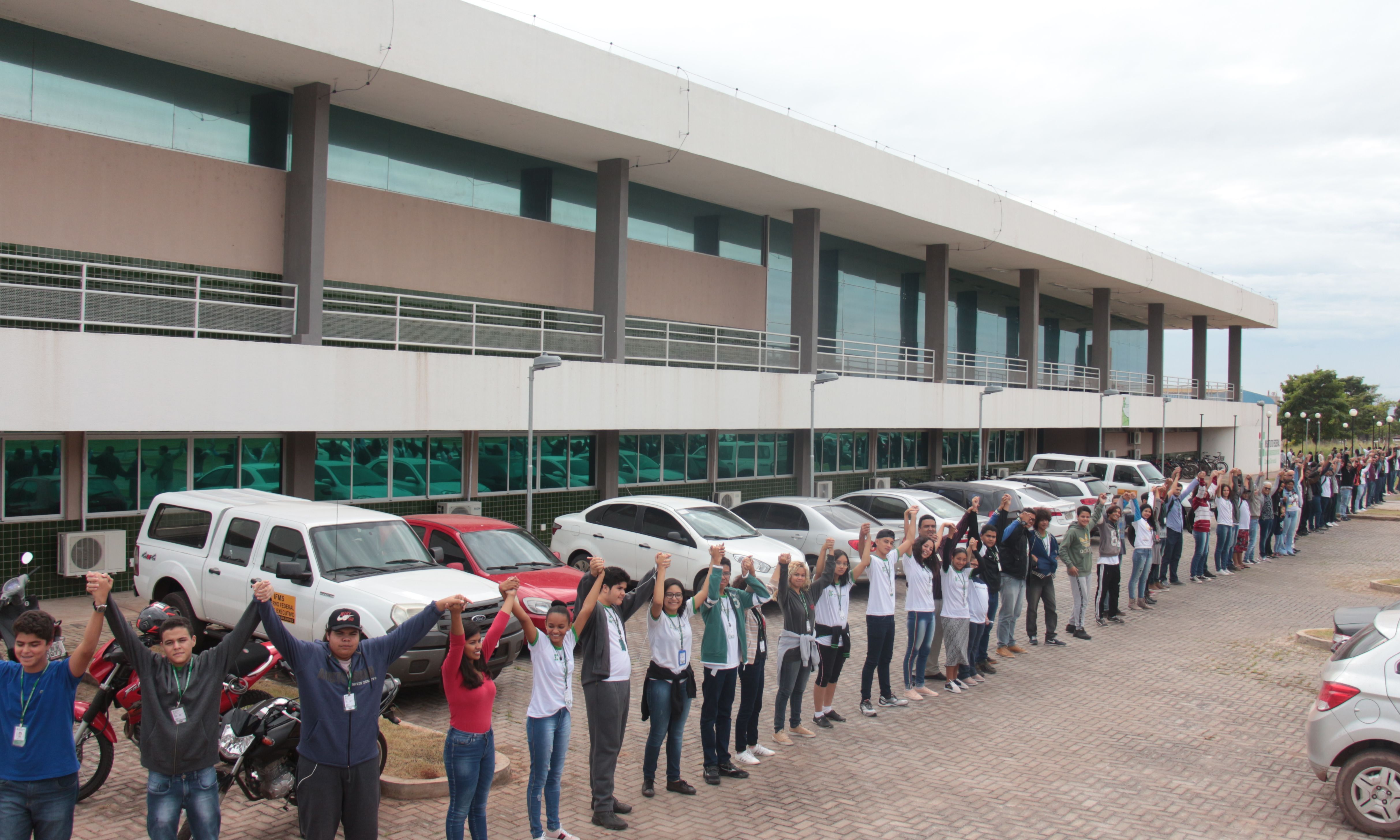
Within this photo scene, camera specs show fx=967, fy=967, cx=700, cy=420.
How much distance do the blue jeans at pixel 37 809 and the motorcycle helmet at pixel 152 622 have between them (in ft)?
3.69

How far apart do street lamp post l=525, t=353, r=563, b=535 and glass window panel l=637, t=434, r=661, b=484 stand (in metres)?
2.89

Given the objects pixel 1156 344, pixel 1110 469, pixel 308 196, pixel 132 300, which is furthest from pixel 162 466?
pixel 1156 344

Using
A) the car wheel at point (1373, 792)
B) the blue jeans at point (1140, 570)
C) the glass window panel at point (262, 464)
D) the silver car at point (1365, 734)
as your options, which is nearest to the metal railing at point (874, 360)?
the blue jeans at point (1140, 570)

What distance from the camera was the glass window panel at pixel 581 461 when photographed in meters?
19.9

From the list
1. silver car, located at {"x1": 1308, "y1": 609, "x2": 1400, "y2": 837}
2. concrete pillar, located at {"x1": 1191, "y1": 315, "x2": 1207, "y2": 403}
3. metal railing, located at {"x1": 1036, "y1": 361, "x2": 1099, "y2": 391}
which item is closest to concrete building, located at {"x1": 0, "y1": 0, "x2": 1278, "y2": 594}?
metal railing, located at {"x1": 1036, "y1": 361, "x2": 1099, "y2": 391}

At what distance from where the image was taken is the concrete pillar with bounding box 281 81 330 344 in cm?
1554

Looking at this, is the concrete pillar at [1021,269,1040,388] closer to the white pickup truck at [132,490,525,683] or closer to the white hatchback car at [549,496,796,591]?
the white hatchback car at [549,496,796,591]

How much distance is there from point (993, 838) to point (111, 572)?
1190cm

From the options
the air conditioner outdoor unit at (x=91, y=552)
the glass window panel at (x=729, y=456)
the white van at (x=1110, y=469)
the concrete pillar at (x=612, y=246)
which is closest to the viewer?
the air conditioner outdoor unit at (x=91, y=552)

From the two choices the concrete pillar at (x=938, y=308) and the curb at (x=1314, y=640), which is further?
the concrete pillar at (x=938, y=308)

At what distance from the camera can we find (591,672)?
6379mm

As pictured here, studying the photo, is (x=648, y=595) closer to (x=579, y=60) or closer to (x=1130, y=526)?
(x=1130, y=526)

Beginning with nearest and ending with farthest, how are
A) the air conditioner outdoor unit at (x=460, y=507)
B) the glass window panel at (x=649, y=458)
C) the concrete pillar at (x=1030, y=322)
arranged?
the air conditioner outdoor unit at (x=460, y=507)
the glass window panel at (x=649, y=458)
the concrete pillar at (x=1030, y=322)

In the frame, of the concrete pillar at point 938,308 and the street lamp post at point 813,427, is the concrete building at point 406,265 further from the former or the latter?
the concrete pillar at point 938,308
